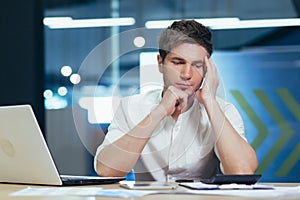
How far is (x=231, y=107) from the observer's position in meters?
2.09

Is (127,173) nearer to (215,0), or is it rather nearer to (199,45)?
(199,45)

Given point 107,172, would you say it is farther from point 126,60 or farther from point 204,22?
point 204,22

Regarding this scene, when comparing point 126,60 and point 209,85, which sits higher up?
point 209,85

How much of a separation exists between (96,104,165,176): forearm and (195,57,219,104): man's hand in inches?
6.8

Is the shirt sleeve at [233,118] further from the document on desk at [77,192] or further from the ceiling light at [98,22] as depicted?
the ceiling light at [98,22]

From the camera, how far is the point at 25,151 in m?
1.45

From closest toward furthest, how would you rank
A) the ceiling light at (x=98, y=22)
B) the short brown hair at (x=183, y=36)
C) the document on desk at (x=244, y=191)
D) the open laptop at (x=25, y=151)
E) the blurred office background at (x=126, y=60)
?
1. the document on desk at (x=244, y=191)
2. the open laptop at (x=25, y=151)
3. the short brown hair at (x=183, y=36)
4. the blurred office background at (x=126, y=60)
5. the ceiling light at (x=98, y=22)

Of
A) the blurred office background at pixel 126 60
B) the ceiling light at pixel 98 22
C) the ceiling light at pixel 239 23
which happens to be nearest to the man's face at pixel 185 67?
the blurred office background at pixel 126 60

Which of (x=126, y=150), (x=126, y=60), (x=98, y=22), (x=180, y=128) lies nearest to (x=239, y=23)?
(x=126, y=60)

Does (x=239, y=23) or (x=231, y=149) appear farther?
(x=239, y=23)

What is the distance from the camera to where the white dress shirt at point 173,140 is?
6.36ft

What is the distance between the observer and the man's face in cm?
191

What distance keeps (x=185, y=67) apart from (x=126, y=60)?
2033 millimetres

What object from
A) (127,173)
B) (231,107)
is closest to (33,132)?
(127,173)
